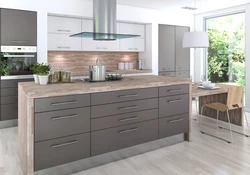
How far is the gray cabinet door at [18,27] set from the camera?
4.26 meters

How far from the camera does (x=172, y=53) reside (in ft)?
21.6

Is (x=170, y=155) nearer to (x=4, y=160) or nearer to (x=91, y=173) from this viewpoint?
(x=91, y=173)

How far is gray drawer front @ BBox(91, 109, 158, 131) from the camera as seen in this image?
2.75m

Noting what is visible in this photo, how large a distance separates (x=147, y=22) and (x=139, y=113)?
11.9ft

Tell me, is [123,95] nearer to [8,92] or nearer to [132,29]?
[8,92]

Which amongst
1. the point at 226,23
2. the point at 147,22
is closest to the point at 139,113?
the point at 147,22

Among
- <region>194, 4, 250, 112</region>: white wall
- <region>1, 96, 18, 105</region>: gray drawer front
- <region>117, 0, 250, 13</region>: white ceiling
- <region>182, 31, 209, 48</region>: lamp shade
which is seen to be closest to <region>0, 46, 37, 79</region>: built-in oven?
<region>1, 96, 18, 105</region>: gray drawer front

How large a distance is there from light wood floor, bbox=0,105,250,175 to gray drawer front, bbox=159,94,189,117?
0.49m

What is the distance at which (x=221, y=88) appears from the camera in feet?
13.5

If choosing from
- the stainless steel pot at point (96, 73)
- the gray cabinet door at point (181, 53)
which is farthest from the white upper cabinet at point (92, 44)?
the stainless steel pot at point (96, 73)

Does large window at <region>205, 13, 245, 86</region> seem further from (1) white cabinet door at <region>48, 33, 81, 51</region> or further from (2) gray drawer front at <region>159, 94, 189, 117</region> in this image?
(1) white cabinet door at <region>48, 33, 81, 51</region>

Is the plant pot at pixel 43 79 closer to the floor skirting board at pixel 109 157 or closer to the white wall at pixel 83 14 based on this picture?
the floor skirting board at pixel 109 157

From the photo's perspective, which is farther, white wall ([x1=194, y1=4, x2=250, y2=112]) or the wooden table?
white wall ([x1=194, y1=4, x2=250, y2=112])

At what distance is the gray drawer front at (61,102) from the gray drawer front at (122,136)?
394 mm
